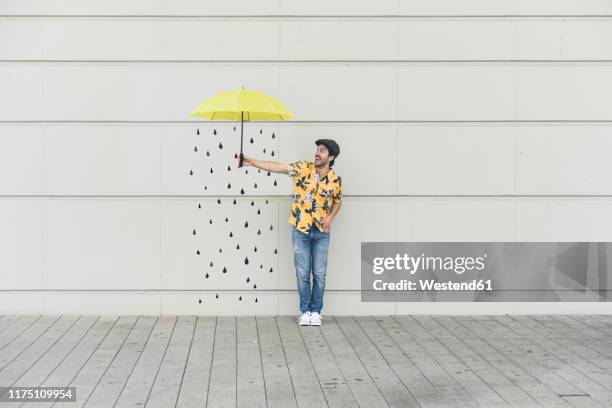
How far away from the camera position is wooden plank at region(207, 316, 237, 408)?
21.3 ft

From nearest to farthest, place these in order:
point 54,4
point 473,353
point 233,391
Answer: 1. point 233,391
2. point 473,353
3. point 54,4

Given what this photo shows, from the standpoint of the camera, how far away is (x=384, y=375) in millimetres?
7176

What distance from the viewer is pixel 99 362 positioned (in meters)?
7.60

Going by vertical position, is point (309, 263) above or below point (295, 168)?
below

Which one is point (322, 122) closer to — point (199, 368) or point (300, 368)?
point (300, 368)

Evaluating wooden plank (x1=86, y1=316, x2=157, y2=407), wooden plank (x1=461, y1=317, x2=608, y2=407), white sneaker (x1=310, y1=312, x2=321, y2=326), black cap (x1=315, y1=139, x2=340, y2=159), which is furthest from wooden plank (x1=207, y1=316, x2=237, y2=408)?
wooden plank (x1=461, y1=317, x2=608, y2=407)

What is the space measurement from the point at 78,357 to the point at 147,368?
0.78 m

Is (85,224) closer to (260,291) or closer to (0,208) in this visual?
(0,208)

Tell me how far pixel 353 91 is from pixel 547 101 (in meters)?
2.24

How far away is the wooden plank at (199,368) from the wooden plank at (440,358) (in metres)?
1.82

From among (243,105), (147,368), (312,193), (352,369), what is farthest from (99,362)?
(312,193)

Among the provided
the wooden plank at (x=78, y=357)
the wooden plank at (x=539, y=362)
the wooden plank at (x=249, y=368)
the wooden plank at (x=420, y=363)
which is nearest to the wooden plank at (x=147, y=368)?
the wooden plank at (x=78, y=357)

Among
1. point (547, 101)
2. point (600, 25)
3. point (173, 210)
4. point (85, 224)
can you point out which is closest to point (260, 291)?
point (173, 210)

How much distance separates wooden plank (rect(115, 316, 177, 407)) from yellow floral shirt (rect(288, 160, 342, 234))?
1789mm
